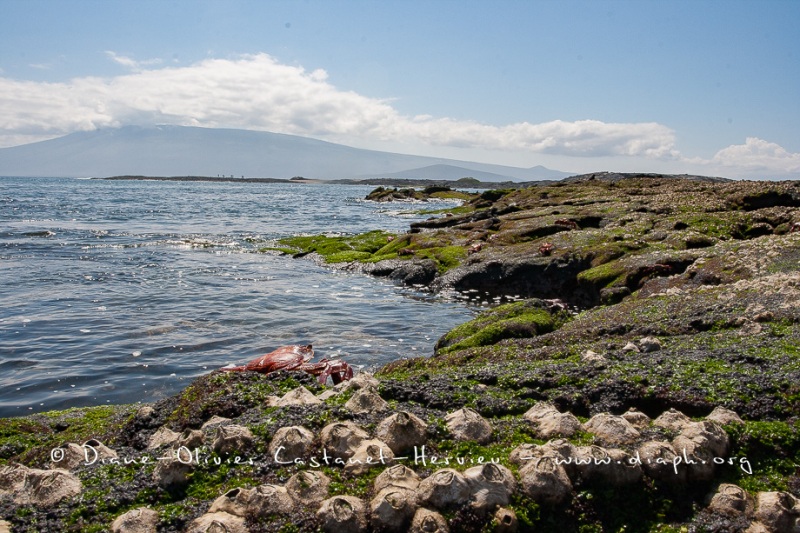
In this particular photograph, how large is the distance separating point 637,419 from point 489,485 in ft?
6.76

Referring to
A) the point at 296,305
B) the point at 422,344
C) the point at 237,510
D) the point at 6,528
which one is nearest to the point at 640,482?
the point at 237,510

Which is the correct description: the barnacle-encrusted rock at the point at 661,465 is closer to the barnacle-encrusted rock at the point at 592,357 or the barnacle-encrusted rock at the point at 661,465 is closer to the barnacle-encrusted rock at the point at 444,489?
the barnacle-encrusted rock at the point at 444,489

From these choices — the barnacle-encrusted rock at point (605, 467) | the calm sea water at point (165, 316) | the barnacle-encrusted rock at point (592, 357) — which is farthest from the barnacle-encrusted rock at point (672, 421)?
the calm sea water at point (165, 316)

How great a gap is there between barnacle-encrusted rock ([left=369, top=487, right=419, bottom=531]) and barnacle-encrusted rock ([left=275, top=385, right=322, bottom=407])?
6.36 feet

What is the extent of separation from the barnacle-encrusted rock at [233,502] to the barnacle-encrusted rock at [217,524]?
0.18 ft

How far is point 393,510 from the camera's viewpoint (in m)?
4.04

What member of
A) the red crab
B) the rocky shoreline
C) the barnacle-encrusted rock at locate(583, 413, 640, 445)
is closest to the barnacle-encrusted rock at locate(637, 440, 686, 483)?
the rocky shoreline

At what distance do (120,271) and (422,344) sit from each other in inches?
655

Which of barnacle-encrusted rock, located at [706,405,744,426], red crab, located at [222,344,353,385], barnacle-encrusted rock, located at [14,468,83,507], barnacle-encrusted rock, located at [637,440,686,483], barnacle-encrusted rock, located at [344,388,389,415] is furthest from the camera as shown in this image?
red crab, located at [222,344,353,385]

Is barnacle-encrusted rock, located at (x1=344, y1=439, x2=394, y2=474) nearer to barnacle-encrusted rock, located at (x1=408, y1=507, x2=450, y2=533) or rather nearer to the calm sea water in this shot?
barnacle-encrusted rock, located at (x1=408, y1=507, x2=450, y2=533)

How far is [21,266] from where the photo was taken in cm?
2581

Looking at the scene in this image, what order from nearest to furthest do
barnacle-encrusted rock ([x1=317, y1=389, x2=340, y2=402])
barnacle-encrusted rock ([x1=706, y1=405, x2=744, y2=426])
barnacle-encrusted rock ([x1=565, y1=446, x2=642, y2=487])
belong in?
barnacle-encrusted rock ([x1=565, y1=446, x2=642, y2=487])
barnacle-encrusted rock ([x1=706, y1=405, x2=744, y2=426])
barnacle-encrusted rock ([x1=317, y1=389, x2=340, y2=402])

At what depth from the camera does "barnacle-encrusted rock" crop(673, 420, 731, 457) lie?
4.83m

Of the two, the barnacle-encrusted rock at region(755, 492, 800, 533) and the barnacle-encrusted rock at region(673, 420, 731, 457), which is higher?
the barnacle-encrusted rock at region(673, 420, 731, 457)
